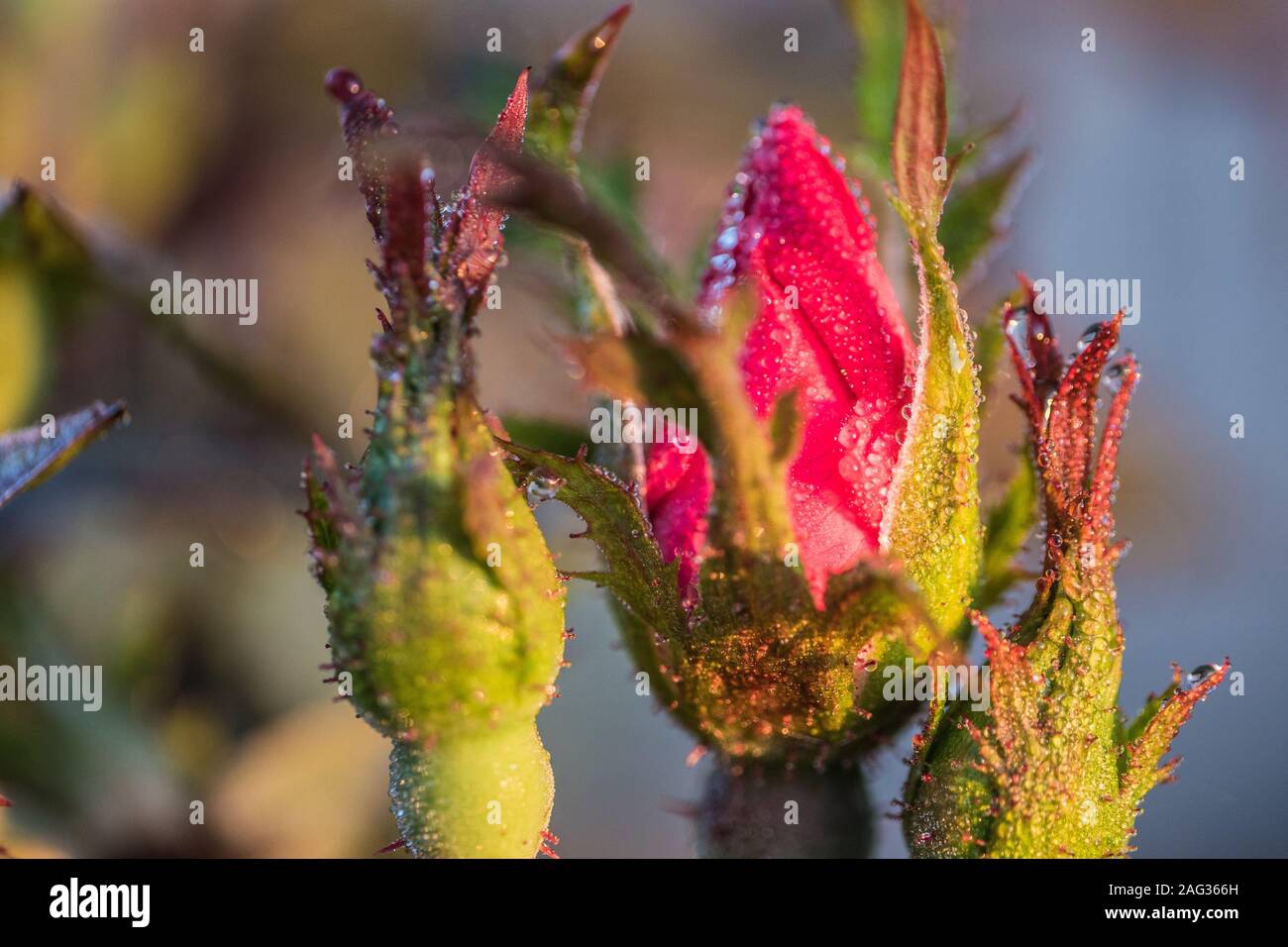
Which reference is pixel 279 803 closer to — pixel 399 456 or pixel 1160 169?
pixel 399 456

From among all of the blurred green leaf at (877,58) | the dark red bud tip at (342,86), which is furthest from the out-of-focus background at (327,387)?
the dark red bud tip at (342,86)

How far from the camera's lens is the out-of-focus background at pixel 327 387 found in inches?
41.8

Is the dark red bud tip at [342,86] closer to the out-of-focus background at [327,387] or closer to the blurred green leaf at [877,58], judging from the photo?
the out-of-focus background at [327,387]

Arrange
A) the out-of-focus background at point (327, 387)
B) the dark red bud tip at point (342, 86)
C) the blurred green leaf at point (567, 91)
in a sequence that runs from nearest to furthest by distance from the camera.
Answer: the dark red bud tip at point (342, 86), the blurred green leaf at point (567, 91), the out-of-focus background at point (327, 387)

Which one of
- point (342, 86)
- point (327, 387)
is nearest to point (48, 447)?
point (342, 86)

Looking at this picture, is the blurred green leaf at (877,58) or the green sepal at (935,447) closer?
the green sepal at (935,447)

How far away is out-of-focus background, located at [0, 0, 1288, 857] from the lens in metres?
1.06

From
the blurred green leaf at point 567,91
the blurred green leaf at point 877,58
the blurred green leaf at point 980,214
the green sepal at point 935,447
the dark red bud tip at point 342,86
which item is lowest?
the green sepal at point 935,447

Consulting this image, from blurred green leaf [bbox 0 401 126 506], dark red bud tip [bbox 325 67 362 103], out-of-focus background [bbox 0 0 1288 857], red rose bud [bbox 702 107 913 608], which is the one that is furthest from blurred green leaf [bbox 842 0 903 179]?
blurred green leaf [bbox 0 401 126 506]

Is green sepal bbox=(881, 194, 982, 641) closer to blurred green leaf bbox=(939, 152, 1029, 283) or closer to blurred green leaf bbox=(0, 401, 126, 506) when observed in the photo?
blurred green leaf bbox=(939, 152, 1029, 283)

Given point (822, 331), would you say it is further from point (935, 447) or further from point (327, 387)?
point (327, 387)

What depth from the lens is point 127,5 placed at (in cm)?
125

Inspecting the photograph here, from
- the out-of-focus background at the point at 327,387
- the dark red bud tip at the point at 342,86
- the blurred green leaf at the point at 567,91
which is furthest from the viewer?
the out-of-focus background at the point at 327,387

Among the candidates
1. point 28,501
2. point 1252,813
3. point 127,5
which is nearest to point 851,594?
point 28,501
